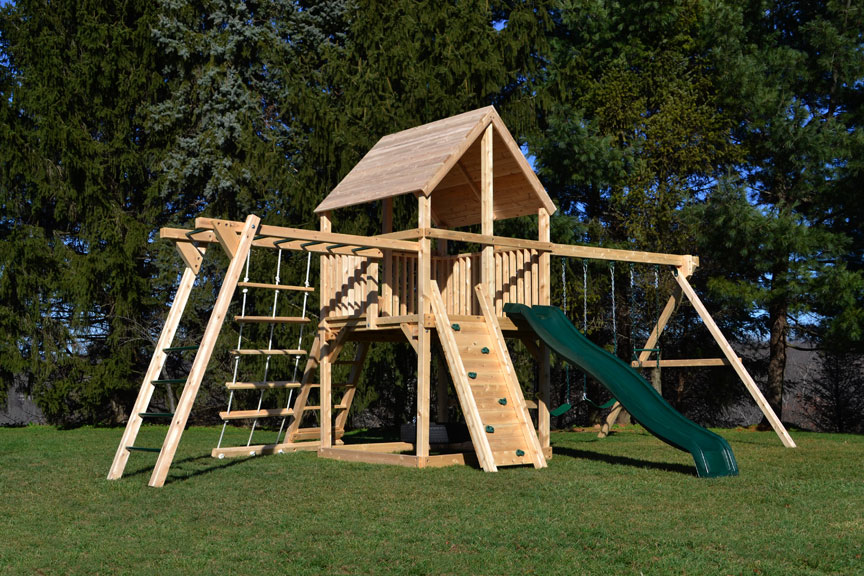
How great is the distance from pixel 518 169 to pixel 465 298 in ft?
6.03

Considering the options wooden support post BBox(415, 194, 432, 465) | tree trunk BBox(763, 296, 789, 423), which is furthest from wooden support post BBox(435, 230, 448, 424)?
tree trunk BBox(763, 296, 789, 423)

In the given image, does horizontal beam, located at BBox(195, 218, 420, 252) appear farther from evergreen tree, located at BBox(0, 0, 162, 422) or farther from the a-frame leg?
evergreen tree, located at BBox(0, 0, 162, 422)

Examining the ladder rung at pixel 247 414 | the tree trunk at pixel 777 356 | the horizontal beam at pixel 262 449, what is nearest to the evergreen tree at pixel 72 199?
the horizontal beam at pixel 262 449

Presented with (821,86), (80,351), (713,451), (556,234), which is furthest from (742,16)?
(80,351)

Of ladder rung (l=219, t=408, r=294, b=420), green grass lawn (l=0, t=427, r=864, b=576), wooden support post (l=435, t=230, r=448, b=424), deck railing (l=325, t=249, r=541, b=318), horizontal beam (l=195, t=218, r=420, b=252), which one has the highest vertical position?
horizontal beam (l=195, t=218, r=420, b=252)

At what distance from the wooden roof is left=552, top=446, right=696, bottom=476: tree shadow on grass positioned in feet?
10.5

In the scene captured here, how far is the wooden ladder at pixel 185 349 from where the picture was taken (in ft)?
28.3

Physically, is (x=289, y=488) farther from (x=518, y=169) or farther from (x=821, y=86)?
(x=821, y=86)

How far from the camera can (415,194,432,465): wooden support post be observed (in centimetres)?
1012

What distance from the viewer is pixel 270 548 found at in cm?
581

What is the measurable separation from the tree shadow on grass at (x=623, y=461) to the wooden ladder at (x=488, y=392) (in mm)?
1135

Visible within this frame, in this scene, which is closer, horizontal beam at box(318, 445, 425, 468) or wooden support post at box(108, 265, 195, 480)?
wooden support post at box(108, 265, 195, 480)

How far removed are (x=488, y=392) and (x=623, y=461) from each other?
1889 millimetres

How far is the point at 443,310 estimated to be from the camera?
1029cm
